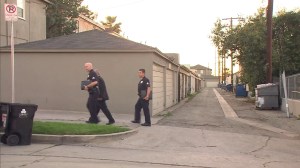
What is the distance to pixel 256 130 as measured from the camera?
578 inches

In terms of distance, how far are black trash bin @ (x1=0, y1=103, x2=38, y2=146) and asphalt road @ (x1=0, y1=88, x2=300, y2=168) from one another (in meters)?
0.21

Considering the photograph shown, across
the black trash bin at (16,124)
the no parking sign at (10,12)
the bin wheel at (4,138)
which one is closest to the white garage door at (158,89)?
the no parking sign at (10,12)

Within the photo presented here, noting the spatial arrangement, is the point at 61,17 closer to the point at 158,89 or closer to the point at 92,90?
the point at 158,89

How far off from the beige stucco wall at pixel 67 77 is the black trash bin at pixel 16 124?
7674mm

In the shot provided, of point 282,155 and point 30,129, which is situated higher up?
point 30,129

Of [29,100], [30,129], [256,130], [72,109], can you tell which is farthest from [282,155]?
[29,100]

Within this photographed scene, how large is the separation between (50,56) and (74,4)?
15858mm

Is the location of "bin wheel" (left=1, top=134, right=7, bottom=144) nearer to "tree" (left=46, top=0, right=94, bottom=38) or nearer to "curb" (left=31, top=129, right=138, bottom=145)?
"curb" (left=31, top=129, right=138, bottom=145)

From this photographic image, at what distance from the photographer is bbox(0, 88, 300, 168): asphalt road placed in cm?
840

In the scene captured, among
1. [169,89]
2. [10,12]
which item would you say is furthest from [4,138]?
[169,89]

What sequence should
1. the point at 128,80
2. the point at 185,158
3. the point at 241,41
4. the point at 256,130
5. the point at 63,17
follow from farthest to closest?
the point at 63,17 → the point at 241,41 → the point at 128,80 → the point at 256,130 → the point at 185,158

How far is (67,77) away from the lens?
705 inches

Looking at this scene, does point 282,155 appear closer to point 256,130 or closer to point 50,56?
point 256,130


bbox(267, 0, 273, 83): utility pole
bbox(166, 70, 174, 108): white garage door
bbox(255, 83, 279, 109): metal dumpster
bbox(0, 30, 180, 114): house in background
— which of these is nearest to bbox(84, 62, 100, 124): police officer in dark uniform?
bbox(0, 30, 180, 114): house in background
